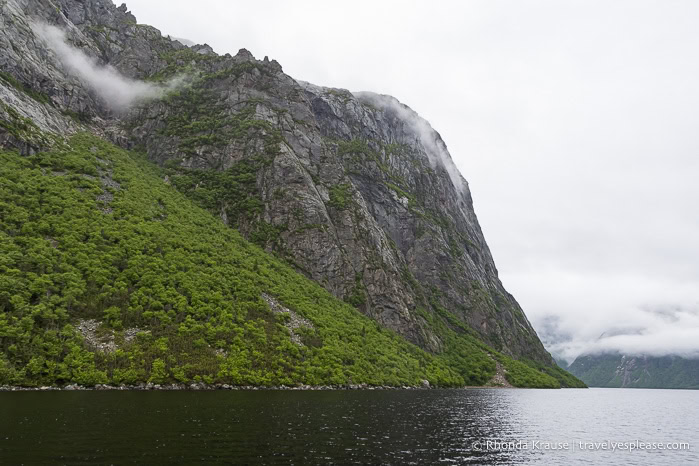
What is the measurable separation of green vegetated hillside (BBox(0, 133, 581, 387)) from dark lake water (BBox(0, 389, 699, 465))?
12307mm

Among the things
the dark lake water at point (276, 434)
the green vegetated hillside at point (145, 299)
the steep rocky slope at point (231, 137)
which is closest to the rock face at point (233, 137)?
the steep rocky slope at point (231, 137)

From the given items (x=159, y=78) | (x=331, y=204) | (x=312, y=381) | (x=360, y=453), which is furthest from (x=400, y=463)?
(x=159, y=78)

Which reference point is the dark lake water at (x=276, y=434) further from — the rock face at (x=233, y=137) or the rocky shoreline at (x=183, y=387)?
the rock face at (x=233, y=137)

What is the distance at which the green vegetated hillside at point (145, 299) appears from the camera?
67125mm

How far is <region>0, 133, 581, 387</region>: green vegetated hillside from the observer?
2643 inches

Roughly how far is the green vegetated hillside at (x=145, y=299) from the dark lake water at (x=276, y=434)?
12.3m

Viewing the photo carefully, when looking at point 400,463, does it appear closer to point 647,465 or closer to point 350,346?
point 647,465

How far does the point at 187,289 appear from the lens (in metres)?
89.9

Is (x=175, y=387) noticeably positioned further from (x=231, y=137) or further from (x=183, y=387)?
(x=231, y=137)

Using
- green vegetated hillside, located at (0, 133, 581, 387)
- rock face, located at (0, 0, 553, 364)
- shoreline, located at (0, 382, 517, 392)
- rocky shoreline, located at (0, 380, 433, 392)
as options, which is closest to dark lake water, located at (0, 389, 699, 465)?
shoreline, located at (0, 382, 517, 392)

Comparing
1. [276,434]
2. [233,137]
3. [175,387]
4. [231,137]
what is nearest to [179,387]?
[175,387]

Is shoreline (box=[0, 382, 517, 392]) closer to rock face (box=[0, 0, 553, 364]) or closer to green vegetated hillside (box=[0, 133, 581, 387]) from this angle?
green vegetated hillside (box=[0, 133, 581, 387])

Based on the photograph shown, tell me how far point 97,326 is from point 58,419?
40698mm

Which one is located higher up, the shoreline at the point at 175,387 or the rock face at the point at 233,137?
the rock face at the point at 233,137
